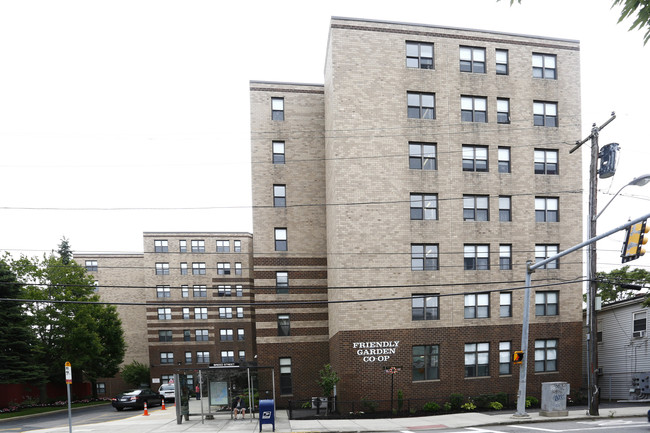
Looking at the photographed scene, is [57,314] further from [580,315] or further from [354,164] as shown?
[580,315]

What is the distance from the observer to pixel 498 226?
86.9 ft

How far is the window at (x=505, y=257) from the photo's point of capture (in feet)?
86.8

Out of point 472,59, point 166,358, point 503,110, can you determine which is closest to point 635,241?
point 503,110

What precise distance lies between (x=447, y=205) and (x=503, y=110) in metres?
6.79

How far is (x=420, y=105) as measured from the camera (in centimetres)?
2641

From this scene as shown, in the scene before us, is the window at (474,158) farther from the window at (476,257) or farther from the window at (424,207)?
the window at (476,257)

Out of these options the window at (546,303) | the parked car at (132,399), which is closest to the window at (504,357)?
the window at (546,303)

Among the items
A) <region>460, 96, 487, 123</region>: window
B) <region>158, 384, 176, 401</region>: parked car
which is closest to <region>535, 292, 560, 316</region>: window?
<region>460, 96, 487, 123</region>: window

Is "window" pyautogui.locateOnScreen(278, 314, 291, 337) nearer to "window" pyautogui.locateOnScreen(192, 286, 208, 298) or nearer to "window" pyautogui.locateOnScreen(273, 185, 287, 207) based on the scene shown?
"window" pyautogui.locateOnScreen(273, 185, 287, 207)

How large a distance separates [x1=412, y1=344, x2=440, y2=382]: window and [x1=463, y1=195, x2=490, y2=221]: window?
24.9ft

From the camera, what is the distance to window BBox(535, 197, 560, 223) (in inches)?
1070

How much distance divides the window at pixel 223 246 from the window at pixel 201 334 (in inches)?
374

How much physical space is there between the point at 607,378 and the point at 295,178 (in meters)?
23.3

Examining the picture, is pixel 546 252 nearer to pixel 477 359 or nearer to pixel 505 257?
pixel 505 257
